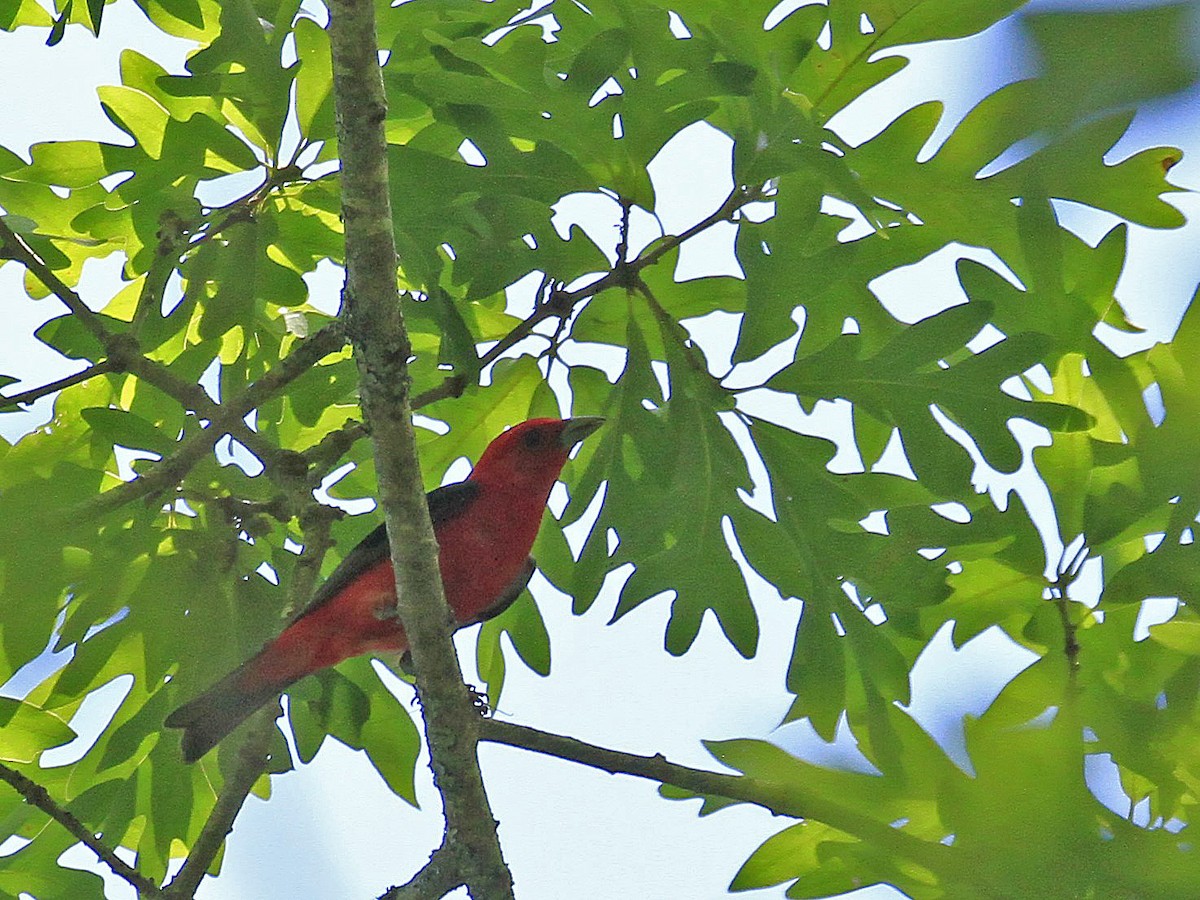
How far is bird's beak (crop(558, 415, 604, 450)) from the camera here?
120 inches

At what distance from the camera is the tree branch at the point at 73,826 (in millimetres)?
2482

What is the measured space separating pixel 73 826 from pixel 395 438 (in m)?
1.08

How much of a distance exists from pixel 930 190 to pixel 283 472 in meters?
1.46

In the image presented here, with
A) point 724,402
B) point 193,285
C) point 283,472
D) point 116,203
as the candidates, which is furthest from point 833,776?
point 116,203

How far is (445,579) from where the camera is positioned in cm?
318

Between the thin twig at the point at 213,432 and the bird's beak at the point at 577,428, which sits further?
the bird's beak at the point at 577,428

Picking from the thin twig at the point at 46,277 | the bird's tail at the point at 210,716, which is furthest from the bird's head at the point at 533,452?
the thin twig at the point at 46,277

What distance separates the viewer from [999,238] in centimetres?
254

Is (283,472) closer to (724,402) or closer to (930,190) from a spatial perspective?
(724,402)

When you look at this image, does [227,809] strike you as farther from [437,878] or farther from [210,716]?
[437,878]

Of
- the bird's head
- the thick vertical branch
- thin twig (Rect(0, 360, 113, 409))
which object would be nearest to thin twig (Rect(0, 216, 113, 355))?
thin twig (Rect(0, 360, 113, 409))

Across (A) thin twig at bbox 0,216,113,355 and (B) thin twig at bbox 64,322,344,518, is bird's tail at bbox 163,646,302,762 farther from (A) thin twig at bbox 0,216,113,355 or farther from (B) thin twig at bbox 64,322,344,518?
(A) thin twig at bbox 0,216,113,355

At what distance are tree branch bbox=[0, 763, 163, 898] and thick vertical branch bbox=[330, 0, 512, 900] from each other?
63 cm

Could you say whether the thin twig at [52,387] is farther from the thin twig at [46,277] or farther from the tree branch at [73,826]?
the tree branch at [73,826]
